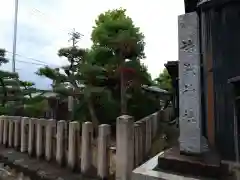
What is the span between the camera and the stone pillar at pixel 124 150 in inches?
193

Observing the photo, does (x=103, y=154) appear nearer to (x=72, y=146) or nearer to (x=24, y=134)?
(x=72, y=146)

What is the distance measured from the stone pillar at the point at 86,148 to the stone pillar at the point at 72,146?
15.0 inches

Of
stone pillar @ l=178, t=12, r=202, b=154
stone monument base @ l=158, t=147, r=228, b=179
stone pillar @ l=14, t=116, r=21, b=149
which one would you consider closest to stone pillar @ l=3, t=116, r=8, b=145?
stone pillar @ l=14, t=116, r=21, b=149

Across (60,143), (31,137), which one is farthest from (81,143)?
(31,137)

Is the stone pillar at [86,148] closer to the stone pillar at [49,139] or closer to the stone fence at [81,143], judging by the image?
the stone fence at [81,143]

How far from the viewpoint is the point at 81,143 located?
5.92 metres

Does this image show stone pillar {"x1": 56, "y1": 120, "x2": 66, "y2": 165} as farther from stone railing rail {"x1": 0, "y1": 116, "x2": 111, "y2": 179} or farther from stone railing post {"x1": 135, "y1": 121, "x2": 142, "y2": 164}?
stone railing post {"x1": 135, "y1": 121, "x2": 142, "y2": 164}

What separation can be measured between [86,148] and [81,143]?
31 cm

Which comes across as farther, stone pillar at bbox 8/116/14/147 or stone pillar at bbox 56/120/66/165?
stone pillar at bbox 8/116/14/147

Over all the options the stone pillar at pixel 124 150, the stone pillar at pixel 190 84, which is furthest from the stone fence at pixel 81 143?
the stone pillar at pixel 190 84

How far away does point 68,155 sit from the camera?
238 inches

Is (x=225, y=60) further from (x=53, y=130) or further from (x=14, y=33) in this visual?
(x=14, y=33)

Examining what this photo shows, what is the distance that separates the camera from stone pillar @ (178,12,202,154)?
11.7 feet

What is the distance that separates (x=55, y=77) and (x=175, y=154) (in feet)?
24.0
